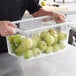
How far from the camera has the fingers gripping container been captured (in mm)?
945

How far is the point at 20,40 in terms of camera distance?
38.4 inches

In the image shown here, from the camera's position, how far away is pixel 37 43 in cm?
99

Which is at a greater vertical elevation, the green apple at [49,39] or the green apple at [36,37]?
the green apple at [36,37]

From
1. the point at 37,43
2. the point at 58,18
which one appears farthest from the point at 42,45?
the point at 58,18

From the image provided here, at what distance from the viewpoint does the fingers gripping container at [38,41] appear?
95cm

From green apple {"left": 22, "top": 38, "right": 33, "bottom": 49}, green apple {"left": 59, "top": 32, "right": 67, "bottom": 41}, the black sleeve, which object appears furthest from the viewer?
the black sleeve

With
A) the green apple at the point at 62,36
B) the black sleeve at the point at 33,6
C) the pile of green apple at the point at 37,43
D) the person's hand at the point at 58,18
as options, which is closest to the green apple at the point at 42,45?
the pile of green apple at the point at 37,43

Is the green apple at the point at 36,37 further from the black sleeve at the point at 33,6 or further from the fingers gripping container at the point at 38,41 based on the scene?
the black sleeve at the point at 33,6

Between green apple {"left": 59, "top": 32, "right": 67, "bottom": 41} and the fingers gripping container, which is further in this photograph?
green apple {"left": 59, "top": 32, "right": 67, "bottom": 41}

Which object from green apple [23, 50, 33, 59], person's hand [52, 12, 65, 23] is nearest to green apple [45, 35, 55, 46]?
green apple [23, 50, 33, 59]

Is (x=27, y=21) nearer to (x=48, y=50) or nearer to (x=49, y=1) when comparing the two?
(x=48, y=50)

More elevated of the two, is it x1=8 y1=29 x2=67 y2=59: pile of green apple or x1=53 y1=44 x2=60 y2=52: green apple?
x1=8 y1=29 x2=67 y2=59: pile of green apple

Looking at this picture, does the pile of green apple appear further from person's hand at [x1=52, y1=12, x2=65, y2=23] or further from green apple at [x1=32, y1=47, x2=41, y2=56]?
person's hand at [x1=52, y1=12, x2=65, y2=23]

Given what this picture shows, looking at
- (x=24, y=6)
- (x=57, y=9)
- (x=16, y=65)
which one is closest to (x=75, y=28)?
(x=57, y=9)
